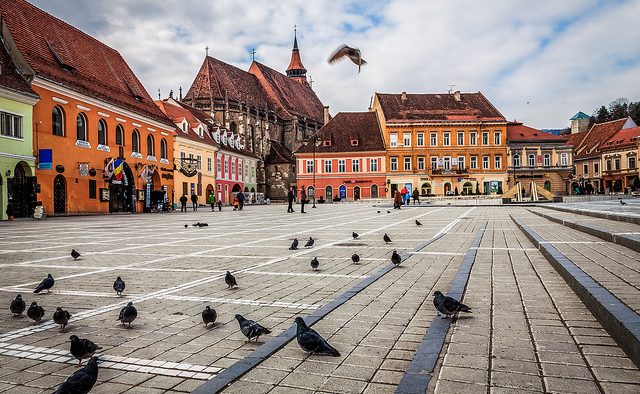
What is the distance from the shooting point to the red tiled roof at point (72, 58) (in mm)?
29766

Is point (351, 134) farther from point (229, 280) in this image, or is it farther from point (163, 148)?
point (229, 280)

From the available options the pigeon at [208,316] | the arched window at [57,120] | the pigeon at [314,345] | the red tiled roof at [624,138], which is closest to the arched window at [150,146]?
the arched window at [57,120]

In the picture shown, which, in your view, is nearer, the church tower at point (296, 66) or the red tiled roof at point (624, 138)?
the red tiled roof at point (624, 138)

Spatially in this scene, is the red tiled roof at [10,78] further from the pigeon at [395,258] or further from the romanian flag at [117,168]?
the pigeon at [395,258]

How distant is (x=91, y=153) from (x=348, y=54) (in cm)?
2857

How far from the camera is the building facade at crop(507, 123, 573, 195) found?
236 ft

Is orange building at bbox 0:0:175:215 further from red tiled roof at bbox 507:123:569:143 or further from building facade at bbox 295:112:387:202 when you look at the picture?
red tiled roof at bbox 507:123:569:143

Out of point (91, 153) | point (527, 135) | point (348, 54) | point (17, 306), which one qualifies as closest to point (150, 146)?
point (91, 153)

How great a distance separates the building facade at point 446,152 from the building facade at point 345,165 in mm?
1695

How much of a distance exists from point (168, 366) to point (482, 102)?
74.2 meters

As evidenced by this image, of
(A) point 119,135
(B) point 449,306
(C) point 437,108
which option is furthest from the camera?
(C) point 437,108

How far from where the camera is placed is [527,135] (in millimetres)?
72938

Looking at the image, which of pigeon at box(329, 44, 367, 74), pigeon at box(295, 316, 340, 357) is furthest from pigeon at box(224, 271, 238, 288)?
pigeon at box(329, 44, 367, 74)

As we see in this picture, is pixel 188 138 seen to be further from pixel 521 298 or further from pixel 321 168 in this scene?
pixel 521 298
